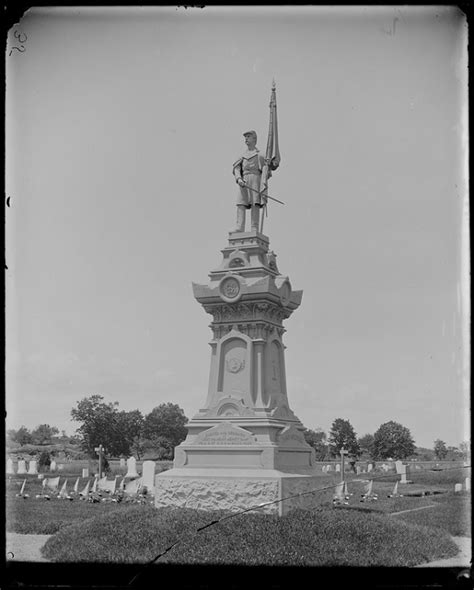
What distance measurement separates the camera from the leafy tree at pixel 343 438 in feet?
62.7

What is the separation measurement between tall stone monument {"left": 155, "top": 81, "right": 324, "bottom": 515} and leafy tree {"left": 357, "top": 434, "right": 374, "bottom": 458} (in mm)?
3970

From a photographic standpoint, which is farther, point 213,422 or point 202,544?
point 213,422

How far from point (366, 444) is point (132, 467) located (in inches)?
239

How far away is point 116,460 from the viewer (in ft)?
71.3

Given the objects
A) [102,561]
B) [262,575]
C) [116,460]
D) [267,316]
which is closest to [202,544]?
[102,561]

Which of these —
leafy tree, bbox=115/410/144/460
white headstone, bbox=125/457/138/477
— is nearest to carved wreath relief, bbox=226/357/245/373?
white headstone, bbox=125/457/138/477

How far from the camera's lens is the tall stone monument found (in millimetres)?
15234

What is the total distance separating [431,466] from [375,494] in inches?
68.0

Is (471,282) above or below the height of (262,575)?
above

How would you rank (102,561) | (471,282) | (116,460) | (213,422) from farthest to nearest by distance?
(116,460)
(213,422)
(102,561)
(471,282)

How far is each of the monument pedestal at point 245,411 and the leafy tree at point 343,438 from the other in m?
2.48

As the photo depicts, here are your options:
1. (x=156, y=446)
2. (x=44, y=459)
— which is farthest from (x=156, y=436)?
(x=44, y=459)

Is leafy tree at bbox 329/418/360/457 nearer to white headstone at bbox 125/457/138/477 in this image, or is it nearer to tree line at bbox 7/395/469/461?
tree line at bbox 7/395/469/461

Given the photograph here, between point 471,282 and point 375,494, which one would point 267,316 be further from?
point 471,282
